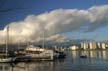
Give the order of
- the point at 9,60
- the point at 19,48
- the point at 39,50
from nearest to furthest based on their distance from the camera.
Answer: the point at 9,60
the point at 39,50
the point at 19,48

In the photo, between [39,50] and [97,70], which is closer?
[97,70]

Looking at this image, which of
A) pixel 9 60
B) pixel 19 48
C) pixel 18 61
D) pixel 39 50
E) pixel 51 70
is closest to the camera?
pixel 51 70

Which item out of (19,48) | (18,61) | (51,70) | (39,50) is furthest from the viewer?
(19,48)

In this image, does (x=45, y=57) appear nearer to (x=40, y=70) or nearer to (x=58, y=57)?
(x=58, y=57)

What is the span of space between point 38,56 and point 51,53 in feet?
15.0

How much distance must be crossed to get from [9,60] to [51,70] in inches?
1094

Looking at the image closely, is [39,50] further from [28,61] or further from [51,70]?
[51,70]

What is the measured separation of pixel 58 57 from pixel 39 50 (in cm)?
881

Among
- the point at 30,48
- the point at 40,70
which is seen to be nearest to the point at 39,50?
the point at 30,48

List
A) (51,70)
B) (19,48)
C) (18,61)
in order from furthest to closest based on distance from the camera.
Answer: (19,48)
(18,61)
(51,70)

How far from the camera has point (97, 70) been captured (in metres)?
60.7

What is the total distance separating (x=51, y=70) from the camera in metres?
60.2

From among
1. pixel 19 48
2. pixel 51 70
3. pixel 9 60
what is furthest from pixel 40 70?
pixel 19 48

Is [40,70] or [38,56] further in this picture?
[38,56]
